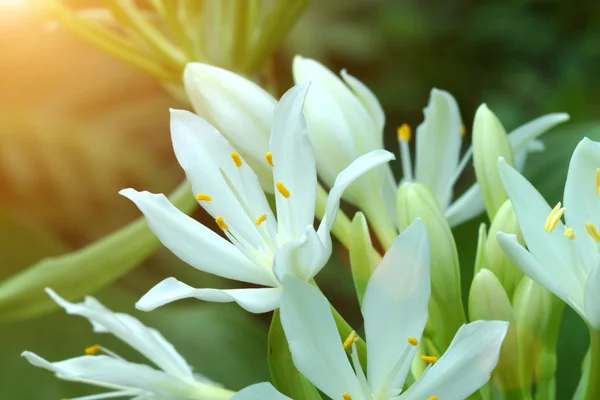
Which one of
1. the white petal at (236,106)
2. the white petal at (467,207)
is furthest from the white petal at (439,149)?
the white petal at (236,106)

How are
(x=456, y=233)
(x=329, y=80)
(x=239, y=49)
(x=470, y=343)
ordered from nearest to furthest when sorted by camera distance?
(x=470, y=343), (x=329, y=80), (x=239, y=49), (x=456, y=233)

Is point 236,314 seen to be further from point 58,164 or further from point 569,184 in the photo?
point 569,184

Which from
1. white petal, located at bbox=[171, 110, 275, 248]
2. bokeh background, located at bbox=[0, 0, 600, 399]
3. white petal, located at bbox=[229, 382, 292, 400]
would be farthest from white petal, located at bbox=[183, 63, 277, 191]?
bokeh background, located at bbox=[0, 0, 600, 399]

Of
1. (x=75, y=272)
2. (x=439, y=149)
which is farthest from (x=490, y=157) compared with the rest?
(x=75, y=272)

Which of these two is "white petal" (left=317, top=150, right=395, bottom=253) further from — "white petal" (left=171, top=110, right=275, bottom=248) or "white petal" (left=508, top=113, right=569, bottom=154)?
"white petal" (left=508, top=113, right=569, bottom=154)

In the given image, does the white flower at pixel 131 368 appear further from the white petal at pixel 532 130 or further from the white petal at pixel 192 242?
the white petal at pixel 532 130

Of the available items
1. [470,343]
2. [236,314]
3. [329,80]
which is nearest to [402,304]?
[470,343]
